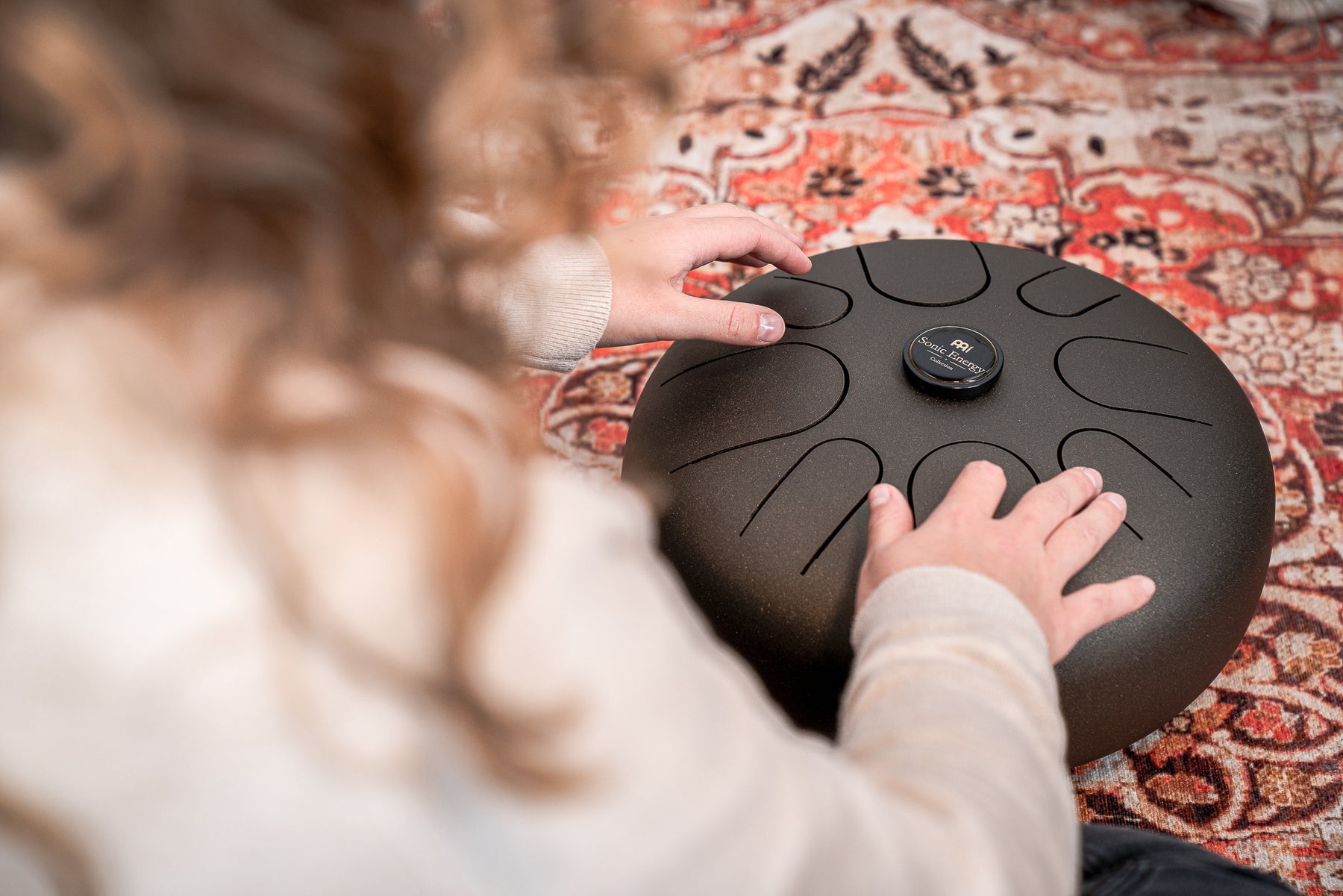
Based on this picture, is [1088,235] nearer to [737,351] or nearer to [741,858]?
[737,351]

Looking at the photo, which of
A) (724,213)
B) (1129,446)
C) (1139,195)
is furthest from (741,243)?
(1139,195)

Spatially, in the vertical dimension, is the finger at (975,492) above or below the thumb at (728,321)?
below

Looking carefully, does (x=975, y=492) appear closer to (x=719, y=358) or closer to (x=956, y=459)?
(x=956, y=459)

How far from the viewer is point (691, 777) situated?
36 cm

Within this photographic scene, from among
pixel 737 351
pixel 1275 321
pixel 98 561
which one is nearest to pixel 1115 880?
pixel 737 351

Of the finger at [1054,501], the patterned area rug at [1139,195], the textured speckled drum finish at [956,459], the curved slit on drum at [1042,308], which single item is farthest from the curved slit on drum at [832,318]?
the patterned area rug at [1139,195]

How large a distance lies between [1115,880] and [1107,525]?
25 cm

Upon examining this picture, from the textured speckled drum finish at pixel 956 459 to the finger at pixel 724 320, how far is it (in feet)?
0.06

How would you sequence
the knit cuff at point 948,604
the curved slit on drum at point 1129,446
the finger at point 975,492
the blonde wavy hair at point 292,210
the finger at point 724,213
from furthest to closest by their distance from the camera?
1. the finger at point 724,213
2. the curved slit on drum at point 1129,446
3. the finger at point 975,492
4. the knit cuff at point 948,604
5. the blonde wavy hair at point 292,210

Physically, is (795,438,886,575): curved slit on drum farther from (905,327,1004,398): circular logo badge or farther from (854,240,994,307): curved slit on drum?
(854,240,994,307): curved slit on drum

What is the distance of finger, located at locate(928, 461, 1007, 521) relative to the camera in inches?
27.3

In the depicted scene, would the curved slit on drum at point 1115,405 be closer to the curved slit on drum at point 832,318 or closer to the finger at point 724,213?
the curved slit on drum at point 832,318

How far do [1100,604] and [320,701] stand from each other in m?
0.57

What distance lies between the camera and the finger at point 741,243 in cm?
98
